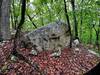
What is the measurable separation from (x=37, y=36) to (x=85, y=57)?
7.31ft

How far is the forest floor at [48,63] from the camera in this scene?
820cm

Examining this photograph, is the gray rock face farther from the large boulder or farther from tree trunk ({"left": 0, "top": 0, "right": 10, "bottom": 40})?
tree trunk ({"left": 0, "top": 0, "right": 10, "bottom": 40})

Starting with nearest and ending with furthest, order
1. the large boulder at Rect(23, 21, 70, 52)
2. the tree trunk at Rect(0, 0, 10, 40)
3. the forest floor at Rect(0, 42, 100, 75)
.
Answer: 1. the forest floor at Rect(0, 42, 100, 75)
2. the large boulder at Rect(23, 21, 70, 52)
3. the tree trunk at Rect(0, 0, 10, 40)

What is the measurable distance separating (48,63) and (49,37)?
1342 millimetres

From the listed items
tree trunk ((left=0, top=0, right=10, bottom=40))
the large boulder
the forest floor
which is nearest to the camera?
the forest floor

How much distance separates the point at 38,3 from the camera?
22.6m

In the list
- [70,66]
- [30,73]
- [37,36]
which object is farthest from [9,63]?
[70,66]

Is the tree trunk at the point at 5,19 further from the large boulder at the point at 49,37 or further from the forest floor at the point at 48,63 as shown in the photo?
the large boulder at the point at 49,37

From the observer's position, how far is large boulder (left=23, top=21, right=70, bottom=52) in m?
9.35

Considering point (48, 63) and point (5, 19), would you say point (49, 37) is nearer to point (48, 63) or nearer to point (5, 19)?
point (48, 63)

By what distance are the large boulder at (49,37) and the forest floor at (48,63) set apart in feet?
0.95

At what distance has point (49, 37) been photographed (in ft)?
31.5

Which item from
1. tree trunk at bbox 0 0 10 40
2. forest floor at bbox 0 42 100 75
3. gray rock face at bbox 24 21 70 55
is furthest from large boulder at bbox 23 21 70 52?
tree trunk at bbox 0 0 10 40

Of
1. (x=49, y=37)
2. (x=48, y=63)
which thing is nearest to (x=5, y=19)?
(x=49, y=37)
